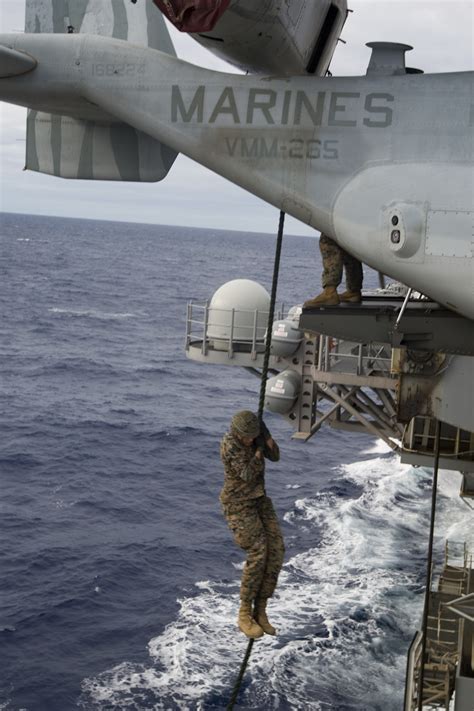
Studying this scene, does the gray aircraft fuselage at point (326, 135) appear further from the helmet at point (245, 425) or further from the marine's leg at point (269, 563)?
the marine's leg at point (269, 563)

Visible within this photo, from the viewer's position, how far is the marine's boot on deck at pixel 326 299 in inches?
444

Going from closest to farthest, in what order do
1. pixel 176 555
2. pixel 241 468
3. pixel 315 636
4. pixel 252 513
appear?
pixel 241 468
pixel 252 513
pixel 315 636
pixel 176 555

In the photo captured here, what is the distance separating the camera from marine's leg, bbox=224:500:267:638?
9484 millimetres

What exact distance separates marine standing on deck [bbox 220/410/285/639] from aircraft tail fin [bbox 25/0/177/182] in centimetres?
387

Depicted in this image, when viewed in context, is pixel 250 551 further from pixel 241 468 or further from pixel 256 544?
pixel 241 468

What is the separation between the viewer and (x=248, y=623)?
31.1 ft

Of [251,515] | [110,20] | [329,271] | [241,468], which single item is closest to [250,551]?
[251,515]

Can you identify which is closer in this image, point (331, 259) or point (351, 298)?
point (331, 259)

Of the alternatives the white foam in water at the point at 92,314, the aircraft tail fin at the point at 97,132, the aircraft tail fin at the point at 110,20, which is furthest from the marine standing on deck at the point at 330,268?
the white foam in water at the point at 92,314

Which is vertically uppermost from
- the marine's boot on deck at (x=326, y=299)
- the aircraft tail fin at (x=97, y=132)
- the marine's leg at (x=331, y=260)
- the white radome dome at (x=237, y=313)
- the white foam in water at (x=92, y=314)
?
the aircraft tail fin at (x=97, y=132)

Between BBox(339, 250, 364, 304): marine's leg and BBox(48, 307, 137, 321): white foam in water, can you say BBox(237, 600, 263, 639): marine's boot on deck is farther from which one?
BBox(48, 307, 137, 321): white foam in water

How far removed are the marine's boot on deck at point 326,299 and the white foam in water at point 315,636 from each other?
55.2ft

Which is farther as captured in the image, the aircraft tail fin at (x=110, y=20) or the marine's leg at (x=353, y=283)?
the marine's leg at (x=353, y=283)

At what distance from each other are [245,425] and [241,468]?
53cm
